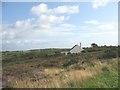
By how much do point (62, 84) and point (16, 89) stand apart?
205cm

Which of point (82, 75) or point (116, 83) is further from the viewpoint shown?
point (82, 75)

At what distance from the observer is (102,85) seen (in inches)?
490

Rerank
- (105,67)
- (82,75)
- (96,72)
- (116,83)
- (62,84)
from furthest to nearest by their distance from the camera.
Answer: (105,67) → (96,72) → (82,75) → (116,83) → (62,84)

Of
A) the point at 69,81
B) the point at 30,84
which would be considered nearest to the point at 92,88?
the point at 69,81

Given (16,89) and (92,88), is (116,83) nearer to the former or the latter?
(92,88)

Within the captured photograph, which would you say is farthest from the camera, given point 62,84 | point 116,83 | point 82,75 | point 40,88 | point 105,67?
point 105,67

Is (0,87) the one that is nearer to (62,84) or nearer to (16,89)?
(16,89)

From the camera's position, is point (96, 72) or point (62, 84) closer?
point (62, 84)

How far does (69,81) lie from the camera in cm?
1312

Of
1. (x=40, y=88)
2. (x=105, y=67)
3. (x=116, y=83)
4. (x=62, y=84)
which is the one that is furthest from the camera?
(x=105, y=67)

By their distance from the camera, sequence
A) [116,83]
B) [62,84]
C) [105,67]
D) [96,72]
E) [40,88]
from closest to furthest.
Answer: [40,88] < [62,84] < [116,83] < [96,72] < [105,67]

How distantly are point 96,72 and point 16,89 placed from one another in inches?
265

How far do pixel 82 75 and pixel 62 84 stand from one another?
257cm

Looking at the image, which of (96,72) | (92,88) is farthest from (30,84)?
(96,72)
